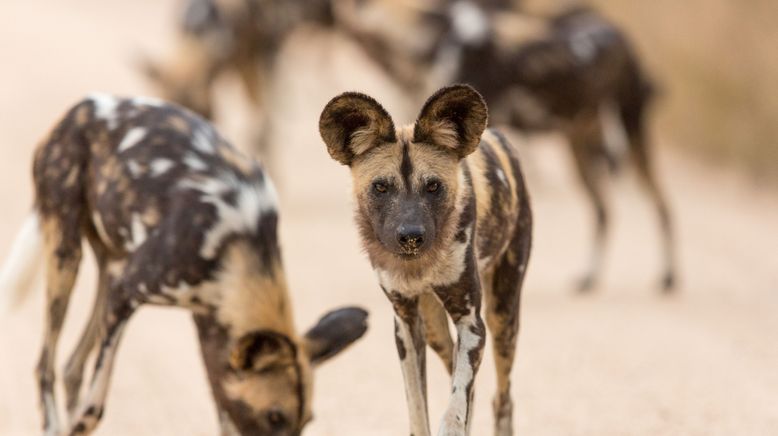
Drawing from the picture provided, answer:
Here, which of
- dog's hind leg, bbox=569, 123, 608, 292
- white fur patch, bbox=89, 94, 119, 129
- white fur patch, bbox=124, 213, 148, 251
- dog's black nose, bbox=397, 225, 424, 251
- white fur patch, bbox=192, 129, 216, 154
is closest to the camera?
dog's black nose, bbox=397, 225, 424, 251

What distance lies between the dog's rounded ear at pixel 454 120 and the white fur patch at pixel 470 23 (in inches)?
192

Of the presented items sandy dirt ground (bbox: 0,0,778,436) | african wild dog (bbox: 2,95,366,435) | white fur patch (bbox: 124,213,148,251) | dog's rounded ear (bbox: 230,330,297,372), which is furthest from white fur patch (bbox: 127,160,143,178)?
sandy dirt ground (bbox: 0,0,778,436)

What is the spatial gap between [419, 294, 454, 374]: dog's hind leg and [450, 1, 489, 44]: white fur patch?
4.48m

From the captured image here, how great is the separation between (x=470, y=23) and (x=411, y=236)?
530cm

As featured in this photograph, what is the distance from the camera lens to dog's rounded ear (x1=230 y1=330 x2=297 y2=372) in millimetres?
4590

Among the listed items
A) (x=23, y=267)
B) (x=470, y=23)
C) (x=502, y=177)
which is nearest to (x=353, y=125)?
(x=502, y=177)

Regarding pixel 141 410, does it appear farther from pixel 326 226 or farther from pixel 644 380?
pixel 326 226

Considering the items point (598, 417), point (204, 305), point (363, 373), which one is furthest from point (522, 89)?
point (204, 305)

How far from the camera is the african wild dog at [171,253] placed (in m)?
4.74

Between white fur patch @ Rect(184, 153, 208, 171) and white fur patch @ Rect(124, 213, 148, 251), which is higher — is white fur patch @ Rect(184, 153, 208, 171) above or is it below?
above

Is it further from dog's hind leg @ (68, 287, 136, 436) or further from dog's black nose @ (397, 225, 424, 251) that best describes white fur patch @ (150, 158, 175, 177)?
dog's black nose @ (397, 225, 424, 251)

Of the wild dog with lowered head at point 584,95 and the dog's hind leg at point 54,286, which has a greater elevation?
the wild dog with lowered head at point 584,95

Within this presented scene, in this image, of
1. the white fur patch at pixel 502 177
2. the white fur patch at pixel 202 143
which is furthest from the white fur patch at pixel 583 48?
the white fur patch at pixel 502 177

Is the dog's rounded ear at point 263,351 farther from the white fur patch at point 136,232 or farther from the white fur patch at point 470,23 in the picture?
the white fur patch at point 470,23
